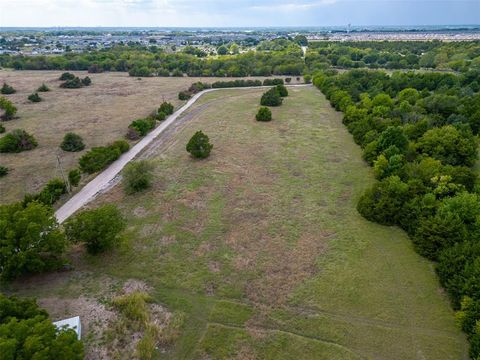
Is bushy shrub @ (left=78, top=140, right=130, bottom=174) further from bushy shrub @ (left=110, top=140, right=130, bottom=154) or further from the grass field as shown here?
the grass field

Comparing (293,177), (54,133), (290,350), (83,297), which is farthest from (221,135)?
(290,350)

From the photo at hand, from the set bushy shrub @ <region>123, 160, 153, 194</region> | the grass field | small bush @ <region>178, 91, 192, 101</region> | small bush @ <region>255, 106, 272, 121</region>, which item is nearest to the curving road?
the grass field

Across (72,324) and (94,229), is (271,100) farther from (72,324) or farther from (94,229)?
(72,324)

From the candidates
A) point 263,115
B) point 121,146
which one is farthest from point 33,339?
point 263,115

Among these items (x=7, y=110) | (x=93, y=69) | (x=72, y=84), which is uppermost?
(x=7, y=110)

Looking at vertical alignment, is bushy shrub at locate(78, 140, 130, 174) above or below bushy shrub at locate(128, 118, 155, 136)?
above

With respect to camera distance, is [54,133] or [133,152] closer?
[133,152]

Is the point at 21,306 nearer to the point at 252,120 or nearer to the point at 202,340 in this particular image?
the point at 202,340
